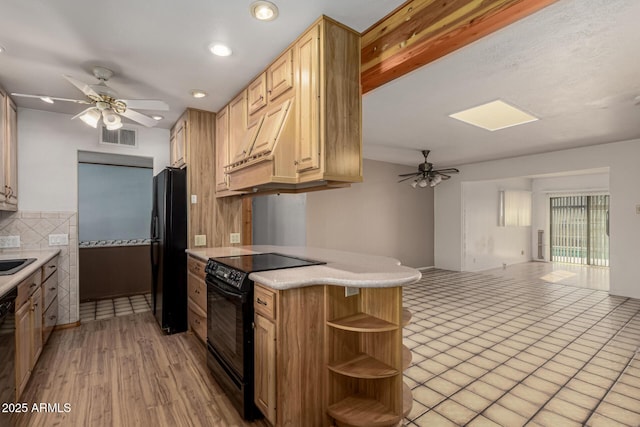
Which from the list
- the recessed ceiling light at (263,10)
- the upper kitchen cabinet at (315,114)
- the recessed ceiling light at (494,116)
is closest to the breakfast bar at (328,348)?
the upper kitchen cabinet at (315,114)

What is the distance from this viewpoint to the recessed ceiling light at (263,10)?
1.81 metres

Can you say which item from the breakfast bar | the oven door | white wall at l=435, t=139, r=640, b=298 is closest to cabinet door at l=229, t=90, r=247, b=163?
the oven door

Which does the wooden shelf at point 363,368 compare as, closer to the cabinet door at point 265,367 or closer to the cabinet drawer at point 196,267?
the cabinet door at point 265,367

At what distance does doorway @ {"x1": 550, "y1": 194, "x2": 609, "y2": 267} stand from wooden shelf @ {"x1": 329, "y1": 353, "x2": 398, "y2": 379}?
8.73 metres

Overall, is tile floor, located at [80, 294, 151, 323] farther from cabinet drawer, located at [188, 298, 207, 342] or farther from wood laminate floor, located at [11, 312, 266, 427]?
cabinet drawer, located at [188, 298, 207, 342]

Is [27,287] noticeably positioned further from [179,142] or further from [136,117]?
[179,142]

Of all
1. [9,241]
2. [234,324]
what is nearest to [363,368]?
[234,324]

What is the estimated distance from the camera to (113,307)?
4.39 metres

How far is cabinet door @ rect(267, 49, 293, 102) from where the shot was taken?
7.45 feet

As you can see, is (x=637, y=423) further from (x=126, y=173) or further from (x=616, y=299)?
(x=126, y=173)

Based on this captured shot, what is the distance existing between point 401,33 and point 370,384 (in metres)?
2.19

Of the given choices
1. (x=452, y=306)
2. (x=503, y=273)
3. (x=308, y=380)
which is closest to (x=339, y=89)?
(x=308, y=380)

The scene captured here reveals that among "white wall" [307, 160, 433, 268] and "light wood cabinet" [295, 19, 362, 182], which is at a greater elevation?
"light wood cabinet" [295, 19, 362, 182]

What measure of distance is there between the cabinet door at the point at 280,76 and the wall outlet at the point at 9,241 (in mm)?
3219
